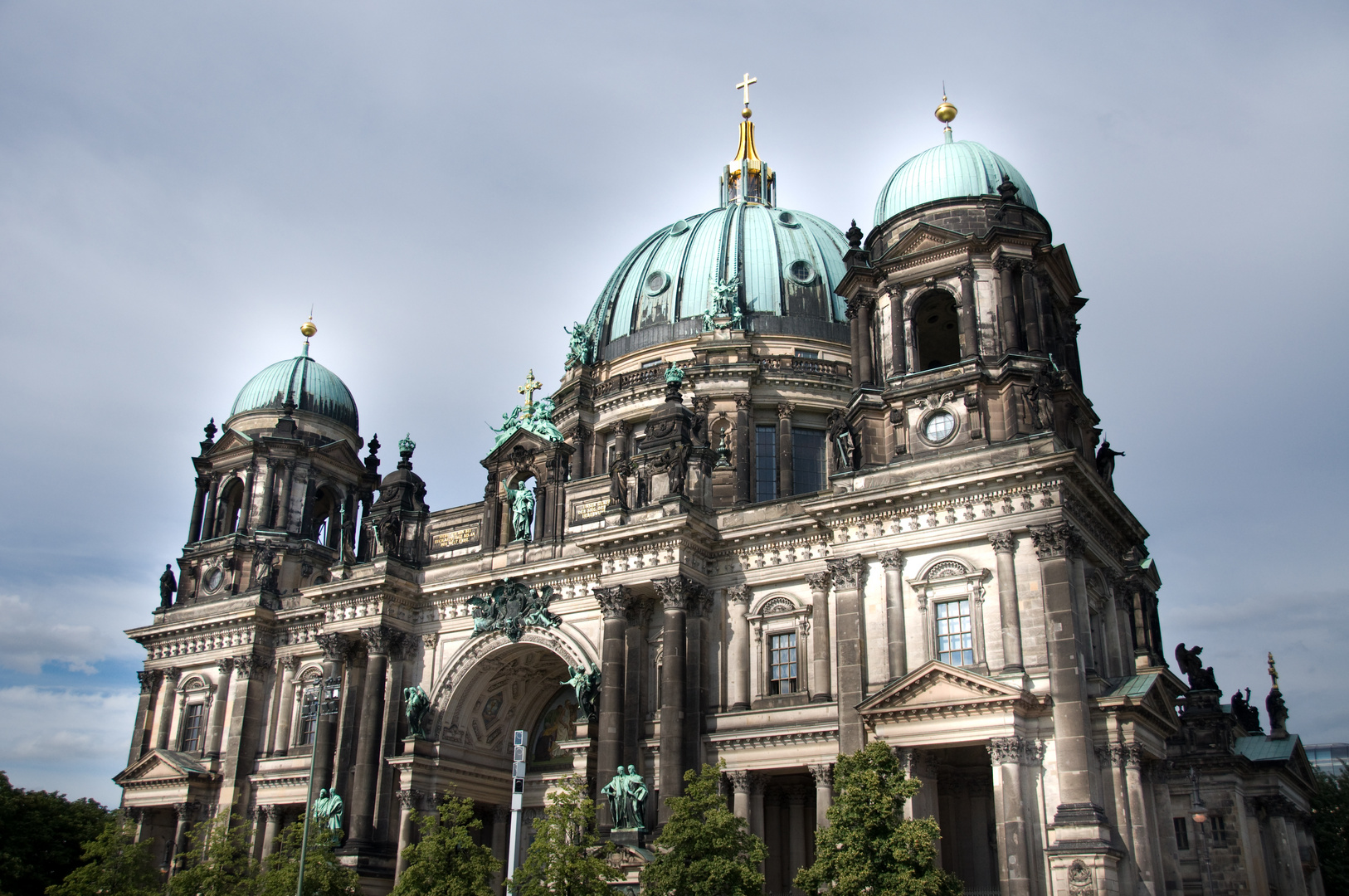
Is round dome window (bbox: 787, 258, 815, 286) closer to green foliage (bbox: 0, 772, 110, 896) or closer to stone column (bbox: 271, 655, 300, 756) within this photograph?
stone column (bbox: 271, 655, 300, 756)

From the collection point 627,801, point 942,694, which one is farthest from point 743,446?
point 942,694

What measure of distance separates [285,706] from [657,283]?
2484 centimetres

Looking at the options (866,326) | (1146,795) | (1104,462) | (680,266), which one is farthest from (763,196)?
(1146,795)

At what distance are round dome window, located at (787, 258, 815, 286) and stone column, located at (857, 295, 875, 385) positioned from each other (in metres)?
15.4

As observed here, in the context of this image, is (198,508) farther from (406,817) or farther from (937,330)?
(937,330)

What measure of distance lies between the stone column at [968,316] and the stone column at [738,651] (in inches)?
411

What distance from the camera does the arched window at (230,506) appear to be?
54.9m

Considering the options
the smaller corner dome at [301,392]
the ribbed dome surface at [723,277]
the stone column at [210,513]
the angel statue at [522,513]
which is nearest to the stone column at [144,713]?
the stone column at [210,513]

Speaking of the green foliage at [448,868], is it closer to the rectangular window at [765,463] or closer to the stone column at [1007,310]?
the rectangular window at [765,463]

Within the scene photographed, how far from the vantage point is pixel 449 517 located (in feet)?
153

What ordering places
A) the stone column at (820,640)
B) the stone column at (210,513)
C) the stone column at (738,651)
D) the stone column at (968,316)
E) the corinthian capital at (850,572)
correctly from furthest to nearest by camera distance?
the stone column at (210,513) < the stone column at (738,651) < the stone column at (968,316) < the stone column at (820,640) < the corinthian capital at (850,572)

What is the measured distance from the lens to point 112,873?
41406mm

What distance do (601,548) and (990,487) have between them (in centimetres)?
1318

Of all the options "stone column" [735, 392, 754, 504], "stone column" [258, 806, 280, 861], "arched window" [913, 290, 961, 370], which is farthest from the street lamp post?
"arched window" [913, 290, 961, 370]
